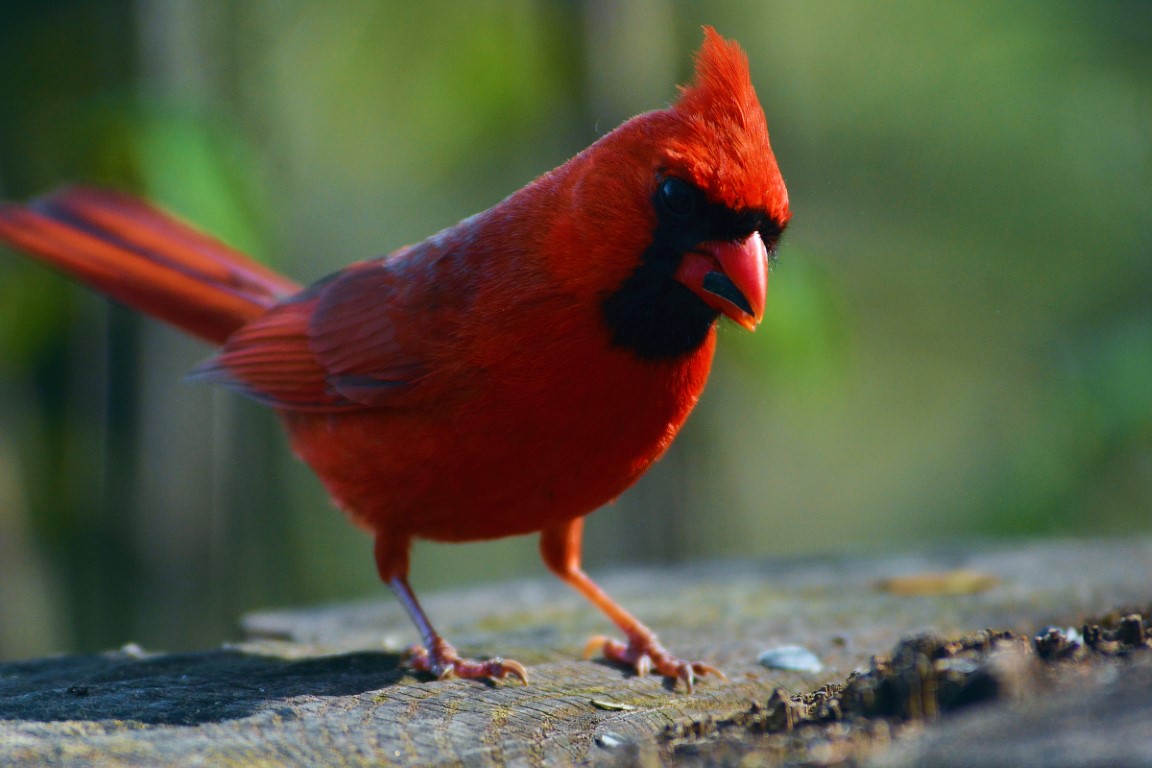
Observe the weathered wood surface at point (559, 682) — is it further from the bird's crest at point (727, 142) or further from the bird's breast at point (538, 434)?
the bird's crest at point (727, 142)

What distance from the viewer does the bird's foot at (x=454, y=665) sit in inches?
112

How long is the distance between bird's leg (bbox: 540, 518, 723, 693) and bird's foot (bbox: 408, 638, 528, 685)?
0.34m

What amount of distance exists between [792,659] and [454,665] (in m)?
0.81

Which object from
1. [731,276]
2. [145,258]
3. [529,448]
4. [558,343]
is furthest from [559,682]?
[145,258]

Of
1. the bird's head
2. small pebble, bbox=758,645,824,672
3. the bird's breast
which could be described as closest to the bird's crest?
the bird's head

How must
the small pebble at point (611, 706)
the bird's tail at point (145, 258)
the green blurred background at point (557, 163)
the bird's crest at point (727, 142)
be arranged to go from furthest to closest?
1. the green blurred background at point (557, 163)
2. the bird's tail at point (145, 258)
3. the bird's crest at point (727, 142)
4. the small pebble at point (611, 706)

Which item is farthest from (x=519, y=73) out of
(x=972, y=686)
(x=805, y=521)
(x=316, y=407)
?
(x=805, y=521)

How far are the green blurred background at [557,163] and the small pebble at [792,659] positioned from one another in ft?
4.69

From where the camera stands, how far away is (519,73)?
5969 mm

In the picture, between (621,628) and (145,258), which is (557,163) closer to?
(145,258)

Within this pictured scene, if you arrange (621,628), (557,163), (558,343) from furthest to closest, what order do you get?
(557,163) < (621,628) < (558,343)

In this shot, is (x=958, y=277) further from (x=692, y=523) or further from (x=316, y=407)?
(x=316, y=407)

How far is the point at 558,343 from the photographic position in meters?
2.93

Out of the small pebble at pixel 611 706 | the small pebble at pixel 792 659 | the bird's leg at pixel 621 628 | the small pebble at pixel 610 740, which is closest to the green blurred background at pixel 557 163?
the bird's leg at pixel 621 628
